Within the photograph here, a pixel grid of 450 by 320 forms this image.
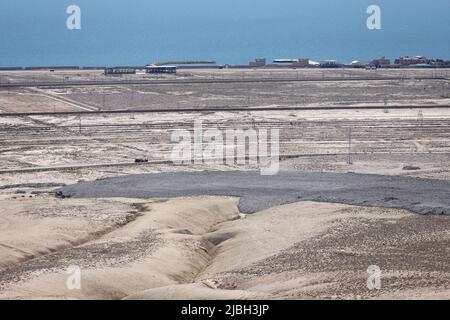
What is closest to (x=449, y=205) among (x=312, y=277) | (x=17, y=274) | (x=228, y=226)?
(x=228, y=226)

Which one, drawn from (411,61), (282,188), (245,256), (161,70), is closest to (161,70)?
(161,70)

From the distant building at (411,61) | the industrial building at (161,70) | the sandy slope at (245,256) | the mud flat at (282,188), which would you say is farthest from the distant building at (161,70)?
the sandy slope at (245,256)

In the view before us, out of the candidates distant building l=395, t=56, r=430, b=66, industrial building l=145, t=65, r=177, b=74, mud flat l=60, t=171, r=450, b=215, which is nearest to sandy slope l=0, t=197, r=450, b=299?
mud flat l=60, t=171, r=450, b=215

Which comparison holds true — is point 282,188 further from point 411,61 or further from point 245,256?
point 411,61

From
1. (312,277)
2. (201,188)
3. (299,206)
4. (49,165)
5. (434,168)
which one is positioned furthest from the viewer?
(49,165)

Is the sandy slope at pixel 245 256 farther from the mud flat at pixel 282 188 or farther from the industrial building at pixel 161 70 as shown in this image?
the industrial building at pixel 161 70

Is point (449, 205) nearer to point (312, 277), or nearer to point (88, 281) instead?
point (312, 277)

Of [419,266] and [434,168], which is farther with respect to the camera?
[434,168]
